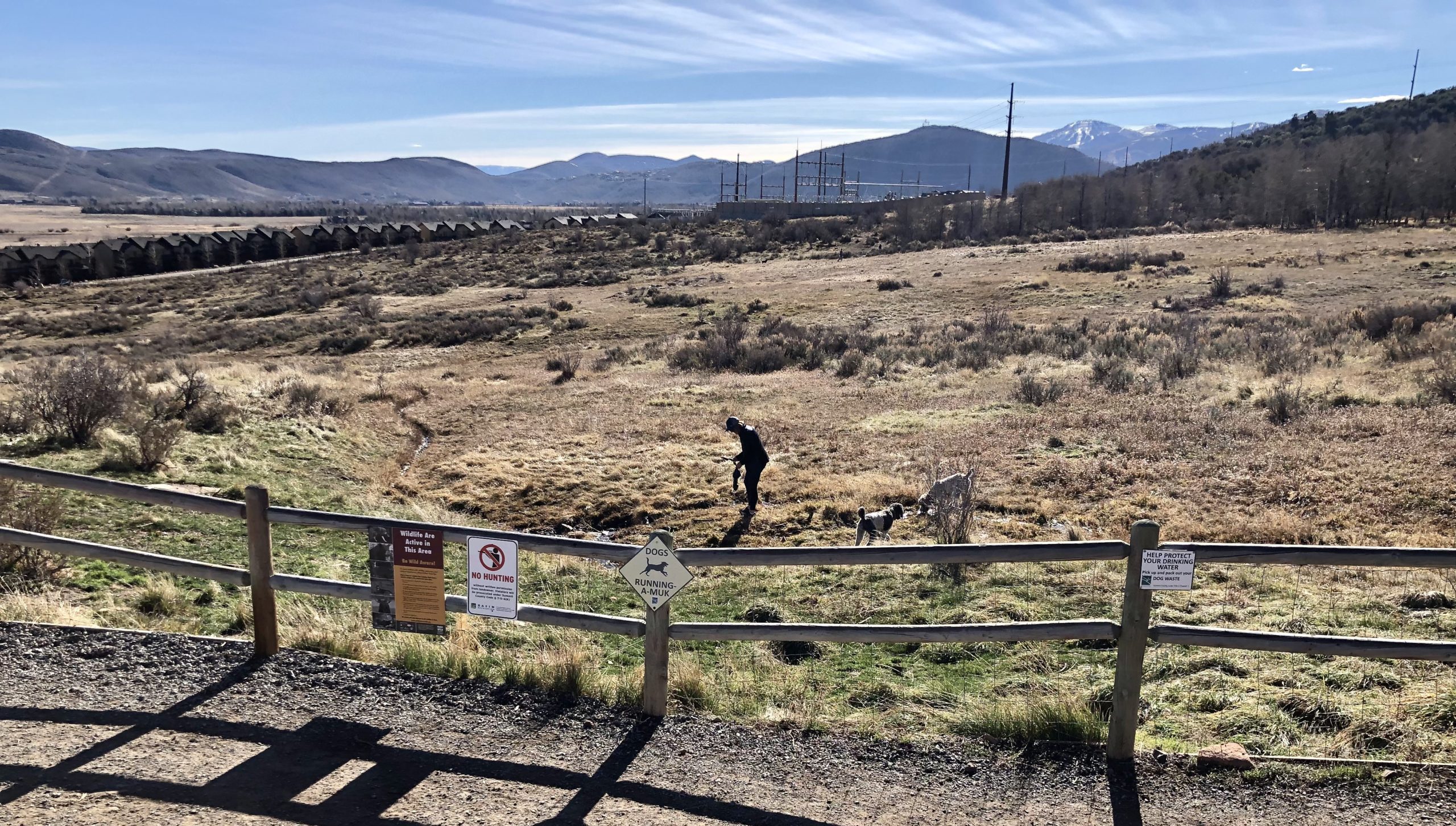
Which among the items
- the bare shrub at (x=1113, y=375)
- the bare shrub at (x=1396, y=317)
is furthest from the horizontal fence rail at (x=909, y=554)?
the bare shrub at (x=1396, y=317)

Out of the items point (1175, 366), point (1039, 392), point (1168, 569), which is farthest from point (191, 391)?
point (1175, 366)

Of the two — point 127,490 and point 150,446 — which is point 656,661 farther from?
point 150,446

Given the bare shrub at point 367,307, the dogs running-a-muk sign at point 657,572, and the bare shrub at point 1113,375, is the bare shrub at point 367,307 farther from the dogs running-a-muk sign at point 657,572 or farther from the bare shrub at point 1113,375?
the dogs running-a-muk sign at point 657,572

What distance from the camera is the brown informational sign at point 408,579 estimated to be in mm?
5719

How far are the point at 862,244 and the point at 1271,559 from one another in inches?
2692

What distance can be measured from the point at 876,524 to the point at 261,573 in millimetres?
7560

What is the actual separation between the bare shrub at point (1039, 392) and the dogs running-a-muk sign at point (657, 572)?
1584 cm

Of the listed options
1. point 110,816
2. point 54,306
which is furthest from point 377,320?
point 110,816

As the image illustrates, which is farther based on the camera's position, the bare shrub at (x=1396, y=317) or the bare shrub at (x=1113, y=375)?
the bare shrub at (x=1396, y=317)

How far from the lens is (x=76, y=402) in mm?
15500

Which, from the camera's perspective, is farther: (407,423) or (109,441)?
(407,423)

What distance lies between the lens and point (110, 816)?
4488 mm

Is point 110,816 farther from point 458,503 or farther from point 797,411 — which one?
point 797,411

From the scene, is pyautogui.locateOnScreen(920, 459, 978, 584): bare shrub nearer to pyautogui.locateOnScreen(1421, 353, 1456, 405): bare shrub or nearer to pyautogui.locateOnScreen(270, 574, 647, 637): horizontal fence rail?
pyautogui.locateOnScreen(270, 574, 647, 637): horizontal fence rail
